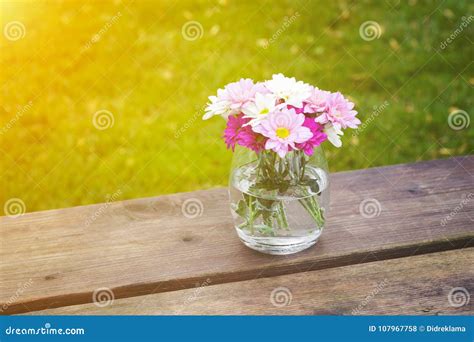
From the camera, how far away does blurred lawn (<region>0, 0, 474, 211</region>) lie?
3.52 m

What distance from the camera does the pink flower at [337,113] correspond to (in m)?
1.53

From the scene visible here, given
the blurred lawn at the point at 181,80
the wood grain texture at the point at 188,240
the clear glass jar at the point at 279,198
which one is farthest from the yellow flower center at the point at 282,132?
the blurred lawn at the point at 181,80

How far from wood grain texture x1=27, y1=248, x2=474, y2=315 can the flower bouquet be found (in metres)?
0.12

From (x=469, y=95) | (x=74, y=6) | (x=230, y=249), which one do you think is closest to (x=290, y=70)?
(x=469, y=95)

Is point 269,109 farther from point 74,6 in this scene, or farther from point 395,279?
point 74,6

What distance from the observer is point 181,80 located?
407cm

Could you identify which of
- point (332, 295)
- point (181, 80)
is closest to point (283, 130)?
point (332, 295)

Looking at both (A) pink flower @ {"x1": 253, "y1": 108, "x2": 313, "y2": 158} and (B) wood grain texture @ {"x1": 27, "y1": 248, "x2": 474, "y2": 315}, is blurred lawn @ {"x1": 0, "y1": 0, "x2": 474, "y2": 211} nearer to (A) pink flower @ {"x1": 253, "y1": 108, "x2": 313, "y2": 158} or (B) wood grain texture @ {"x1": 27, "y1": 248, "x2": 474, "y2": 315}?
(B) wood grain texture @ {"x1": 27, "y1": 248, "x2": 474, "y2": 315}

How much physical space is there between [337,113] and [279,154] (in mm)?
188

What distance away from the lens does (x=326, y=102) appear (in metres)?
1.54

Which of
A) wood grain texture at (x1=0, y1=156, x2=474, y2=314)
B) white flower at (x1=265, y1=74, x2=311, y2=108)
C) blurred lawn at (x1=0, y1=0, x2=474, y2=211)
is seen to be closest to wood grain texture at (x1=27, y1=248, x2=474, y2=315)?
wood grain texture at (x1=0, y1=156, x2=474, y2=314)

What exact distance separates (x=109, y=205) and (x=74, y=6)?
3085 mm

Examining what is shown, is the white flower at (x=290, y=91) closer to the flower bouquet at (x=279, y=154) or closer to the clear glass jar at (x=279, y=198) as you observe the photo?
the flower bouquet at (x=279, y=154)

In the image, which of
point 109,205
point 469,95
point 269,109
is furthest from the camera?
point 469,95
